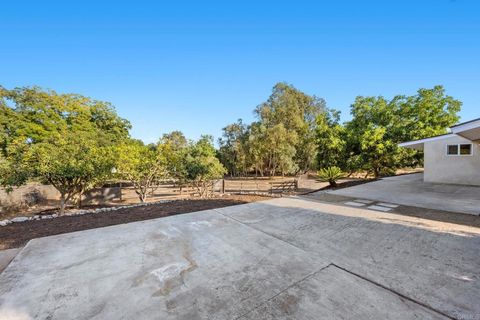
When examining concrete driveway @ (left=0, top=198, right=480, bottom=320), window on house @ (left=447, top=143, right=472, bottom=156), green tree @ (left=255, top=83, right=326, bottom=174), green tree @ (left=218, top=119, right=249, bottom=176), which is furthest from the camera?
green tree @ (left=218, top=119, right=249, bottom=176)

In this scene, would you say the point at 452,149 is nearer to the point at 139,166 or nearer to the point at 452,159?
the point at 452,159

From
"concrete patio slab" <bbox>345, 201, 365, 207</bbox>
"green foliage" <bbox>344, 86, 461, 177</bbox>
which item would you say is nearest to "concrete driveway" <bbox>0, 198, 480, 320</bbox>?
"concrete patio slab" <bbox>345, 201, 365, 207</bbox>

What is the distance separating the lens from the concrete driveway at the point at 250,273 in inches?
74.7

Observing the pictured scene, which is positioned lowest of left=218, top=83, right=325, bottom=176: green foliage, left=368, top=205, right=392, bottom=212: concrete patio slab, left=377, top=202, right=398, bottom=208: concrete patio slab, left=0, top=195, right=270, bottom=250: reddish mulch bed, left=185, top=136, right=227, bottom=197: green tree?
left=0, top=195, right=270, bottom=250: reddish mulch bed

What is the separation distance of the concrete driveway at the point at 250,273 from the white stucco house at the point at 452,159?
7.98 metres

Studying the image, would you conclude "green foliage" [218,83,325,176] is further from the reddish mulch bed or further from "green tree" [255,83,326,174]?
the reddish mulch bed

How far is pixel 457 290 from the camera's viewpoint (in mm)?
2115

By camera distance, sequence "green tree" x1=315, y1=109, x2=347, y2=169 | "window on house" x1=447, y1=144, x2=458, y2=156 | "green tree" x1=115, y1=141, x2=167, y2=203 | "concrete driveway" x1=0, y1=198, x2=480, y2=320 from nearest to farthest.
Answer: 1. "concrete driveway" x1=0, y1=198, x2=480, y2=320
2. "green tree" x1=115, y1=141, x2=167, y2=203
3. "window on house" x1=447, y1=144, x2=458, y2=156
4. "green tree" x1=315, y1=109, x2=347, y2=169

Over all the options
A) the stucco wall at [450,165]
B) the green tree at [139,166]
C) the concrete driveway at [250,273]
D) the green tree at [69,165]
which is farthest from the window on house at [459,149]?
the green tree at [69,165]

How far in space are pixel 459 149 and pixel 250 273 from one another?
12.5 m

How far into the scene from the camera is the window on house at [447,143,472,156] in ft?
30.0

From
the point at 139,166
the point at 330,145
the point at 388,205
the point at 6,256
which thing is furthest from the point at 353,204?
the point at 139,166

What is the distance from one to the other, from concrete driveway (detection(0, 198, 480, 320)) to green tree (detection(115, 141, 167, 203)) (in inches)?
194

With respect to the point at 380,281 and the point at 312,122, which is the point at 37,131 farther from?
the point at 312,122
